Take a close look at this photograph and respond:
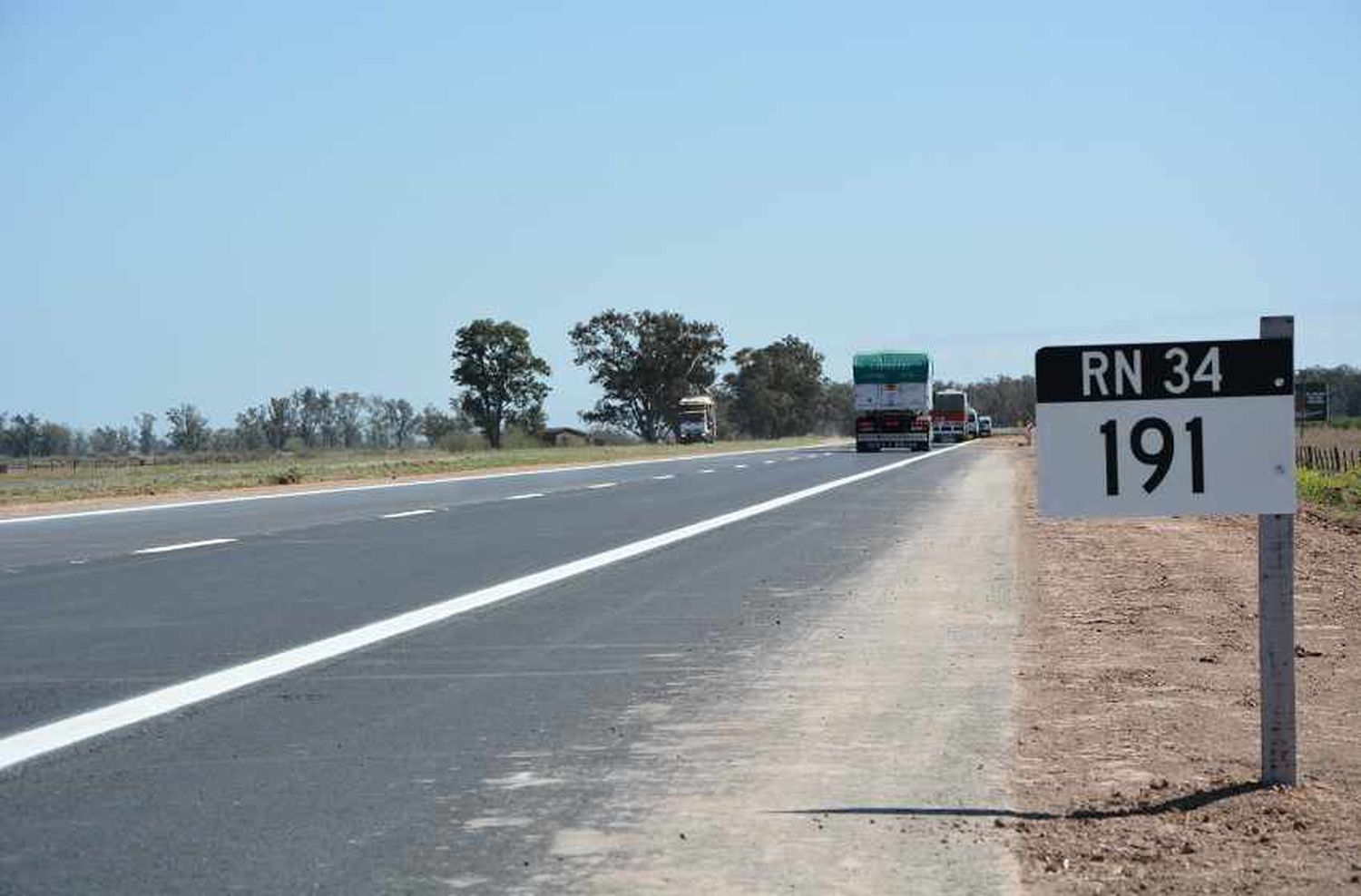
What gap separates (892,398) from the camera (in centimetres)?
6494

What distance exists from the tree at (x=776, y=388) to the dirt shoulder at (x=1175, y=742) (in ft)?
448

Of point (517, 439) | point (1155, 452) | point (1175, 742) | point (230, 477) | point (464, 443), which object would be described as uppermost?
point (1155, 452)

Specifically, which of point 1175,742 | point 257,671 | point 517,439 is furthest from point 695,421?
point 1175,742

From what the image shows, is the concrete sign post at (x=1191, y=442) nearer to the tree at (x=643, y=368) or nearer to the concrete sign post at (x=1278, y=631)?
the concrete sign post at (x=1278, y=631)

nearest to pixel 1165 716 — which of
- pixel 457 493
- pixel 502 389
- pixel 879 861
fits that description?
pixel 879 861

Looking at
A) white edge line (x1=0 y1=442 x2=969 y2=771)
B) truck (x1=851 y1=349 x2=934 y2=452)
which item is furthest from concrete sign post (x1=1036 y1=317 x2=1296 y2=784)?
truck (x1=851 y1=349 x2=934 y2=452)

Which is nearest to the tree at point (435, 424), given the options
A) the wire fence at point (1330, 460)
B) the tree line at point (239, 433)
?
the tree line at point (239, 433)

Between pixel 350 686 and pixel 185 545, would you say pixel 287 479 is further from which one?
pixel 350 686

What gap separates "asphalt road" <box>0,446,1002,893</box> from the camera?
19.0 ft

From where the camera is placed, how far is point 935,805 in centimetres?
632

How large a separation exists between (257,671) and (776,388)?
14510cm

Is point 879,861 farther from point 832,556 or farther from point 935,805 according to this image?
point 832,556

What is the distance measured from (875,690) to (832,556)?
8.67 meters

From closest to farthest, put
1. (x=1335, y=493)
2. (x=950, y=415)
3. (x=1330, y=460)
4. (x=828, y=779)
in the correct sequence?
(x=828, y=779), (x=1335, y=493), (x=1330, y=460), (x=950, y=415)
